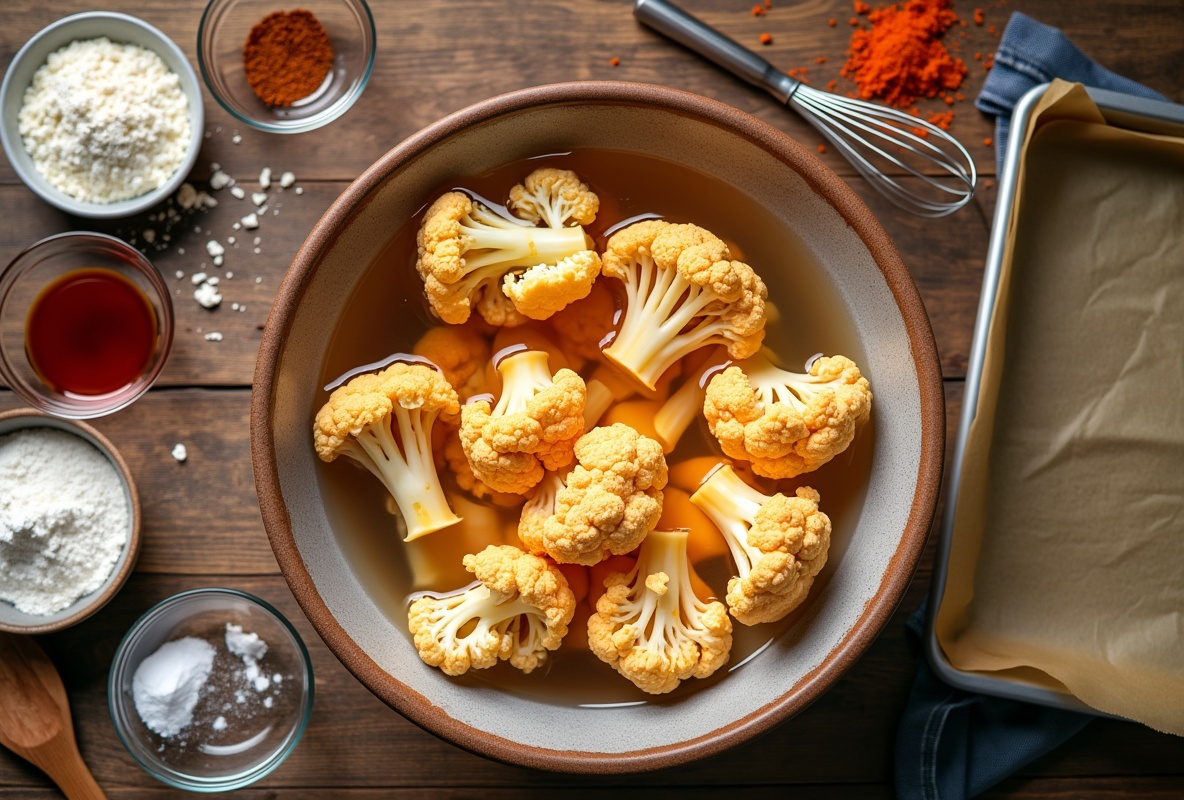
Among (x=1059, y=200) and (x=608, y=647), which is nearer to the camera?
(x=608, y=647)

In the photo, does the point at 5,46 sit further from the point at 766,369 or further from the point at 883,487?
the point at 883,487

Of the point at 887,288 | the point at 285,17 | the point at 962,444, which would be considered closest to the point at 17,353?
the point at 285,17

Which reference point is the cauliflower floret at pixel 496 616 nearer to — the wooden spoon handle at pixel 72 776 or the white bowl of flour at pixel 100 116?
the wooden spoon handle at pixel 72 776

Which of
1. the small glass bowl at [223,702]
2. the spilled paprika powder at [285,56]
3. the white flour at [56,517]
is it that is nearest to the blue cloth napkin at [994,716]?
the small glass bowl at [223,702]

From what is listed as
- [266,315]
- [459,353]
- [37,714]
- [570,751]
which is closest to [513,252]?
[459,353]

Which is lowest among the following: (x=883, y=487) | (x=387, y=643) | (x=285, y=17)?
(x=387, y=643)

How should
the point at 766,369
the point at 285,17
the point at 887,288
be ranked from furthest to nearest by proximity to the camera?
the point at 285,17 < the point at 766,369 < the point at 887,288

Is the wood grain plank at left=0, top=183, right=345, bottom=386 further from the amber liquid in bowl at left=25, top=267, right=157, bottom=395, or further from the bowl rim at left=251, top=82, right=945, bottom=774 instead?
the bowl rim at left=251, top=82, right=945, bottom=774
